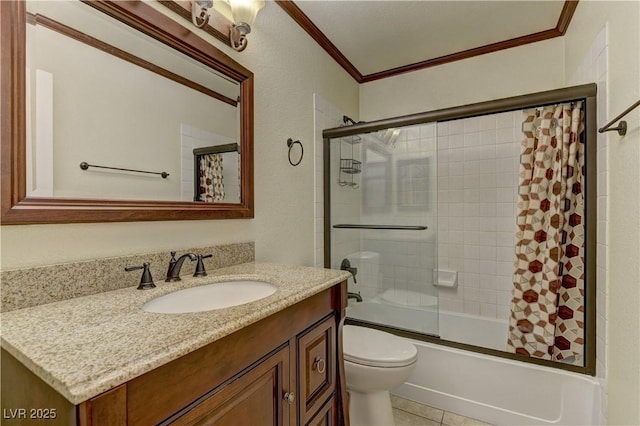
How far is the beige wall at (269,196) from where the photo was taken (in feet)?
2.79

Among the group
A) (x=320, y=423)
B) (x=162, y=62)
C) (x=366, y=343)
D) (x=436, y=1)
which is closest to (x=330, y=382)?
(x=320, y=423)

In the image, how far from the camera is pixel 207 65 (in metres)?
1.29

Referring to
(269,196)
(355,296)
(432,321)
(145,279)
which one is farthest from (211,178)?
(432,321)

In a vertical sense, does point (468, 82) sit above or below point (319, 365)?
above

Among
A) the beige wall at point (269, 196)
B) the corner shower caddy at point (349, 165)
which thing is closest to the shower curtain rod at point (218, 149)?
the beige wall at point (269, 196)

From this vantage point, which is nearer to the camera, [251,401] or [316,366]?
[251,401]

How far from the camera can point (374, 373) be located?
1442 mm

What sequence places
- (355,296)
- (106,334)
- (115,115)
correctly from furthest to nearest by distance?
(355,296) → (115,115) → (106,334)

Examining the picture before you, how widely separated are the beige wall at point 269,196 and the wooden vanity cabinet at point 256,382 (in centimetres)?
56

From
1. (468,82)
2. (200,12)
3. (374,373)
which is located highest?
(468,82)

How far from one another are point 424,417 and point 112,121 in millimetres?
2097

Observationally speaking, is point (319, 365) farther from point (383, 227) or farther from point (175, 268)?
point (383, 227)

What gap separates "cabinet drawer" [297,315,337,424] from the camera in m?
0.96

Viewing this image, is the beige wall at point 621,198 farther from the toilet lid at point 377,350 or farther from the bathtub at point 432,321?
the toilet lid at point 377,350
